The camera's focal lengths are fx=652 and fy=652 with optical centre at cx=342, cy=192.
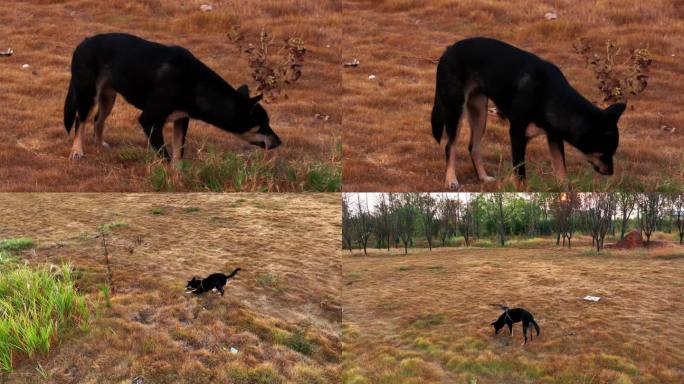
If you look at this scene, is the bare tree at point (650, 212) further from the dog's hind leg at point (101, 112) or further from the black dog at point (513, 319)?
the dog's hind leg at point (101, 112)

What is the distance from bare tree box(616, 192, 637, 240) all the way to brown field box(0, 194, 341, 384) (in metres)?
3.76

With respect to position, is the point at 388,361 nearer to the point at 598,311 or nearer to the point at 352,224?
the point at 352,224

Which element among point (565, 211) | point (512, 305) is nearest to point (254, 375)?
point (512, 305)

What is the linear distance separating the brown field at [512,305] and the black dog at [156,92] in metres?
3.49

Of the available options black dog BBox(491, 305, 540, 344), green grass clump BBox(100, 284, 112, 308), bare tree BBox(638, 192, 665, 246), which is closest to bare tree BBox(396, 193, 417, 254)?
black dog BBox(491, 305, 540, 344)

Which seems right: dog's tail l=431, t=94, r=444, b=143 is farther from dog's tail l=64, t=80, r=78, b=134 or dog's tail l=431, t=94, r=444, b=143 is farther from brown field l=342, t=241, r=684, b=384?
dog's tail l=64, t=80, r=78, b=134

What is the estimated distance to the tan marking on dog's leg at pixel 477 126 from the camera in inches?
375

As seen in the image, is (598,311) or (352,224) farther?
(352,224)

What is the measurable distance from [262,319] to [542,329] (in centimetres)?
330

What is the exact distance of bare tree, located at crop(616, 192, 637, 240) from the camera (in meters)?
8.32

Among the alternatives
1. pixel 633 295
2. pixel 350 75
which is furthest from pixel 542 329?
pixel 350 75

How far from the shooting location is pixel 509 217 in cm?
821

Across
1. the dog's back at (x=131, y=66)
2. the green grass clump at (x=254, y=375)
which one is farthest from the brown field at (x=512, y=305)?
the dog's back at (x=131, y=66)

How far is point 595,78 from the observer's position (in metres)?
12.2
